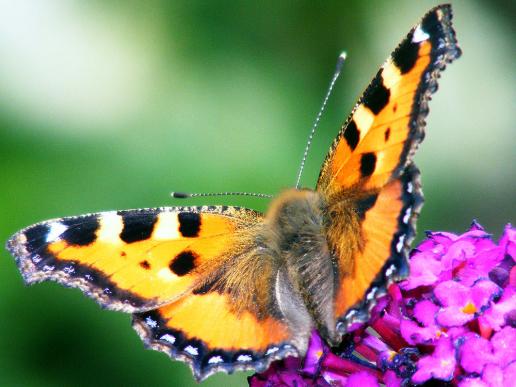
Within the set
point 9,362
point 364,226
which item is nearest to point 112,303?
point 364,226

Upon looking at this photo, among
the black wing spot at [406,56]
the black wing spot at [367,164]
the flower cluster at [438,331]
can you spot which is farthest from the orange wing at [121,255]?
the black wing spot at [406,56]

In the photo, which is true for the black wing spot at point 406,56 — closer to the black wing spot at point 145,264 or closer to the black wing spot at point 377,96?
the black wing spot at point 377,96

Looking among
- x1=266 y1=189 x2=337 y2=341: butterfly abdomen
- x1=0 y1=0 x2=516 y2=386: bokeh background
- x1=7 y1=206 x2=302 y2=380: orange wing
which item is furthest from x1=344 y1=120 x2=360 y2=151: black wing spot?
x1=0 y1=0 x2=516 y2=386: bokeh background

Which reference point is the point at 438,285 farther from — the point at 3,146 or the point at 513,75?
the point at 513,75

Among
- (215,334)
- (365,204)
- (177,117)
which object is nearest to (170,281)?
(215,334)

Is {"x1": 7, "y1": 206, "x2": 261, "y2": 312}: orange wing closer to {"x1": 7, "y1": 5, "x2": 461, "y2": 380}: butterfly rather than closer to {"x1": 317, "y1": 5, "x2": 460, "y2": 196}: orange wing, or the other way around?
{"x1": 7, "y1": 5, "x2": 461, "y2": 380}: butterfly
